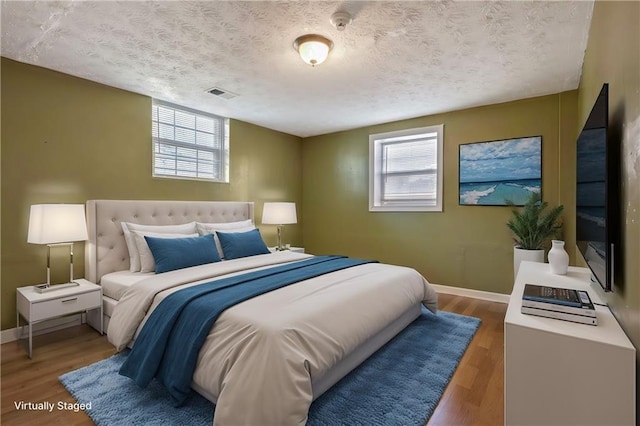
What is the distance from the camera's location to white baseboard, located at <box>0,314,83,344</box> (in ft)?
8.50

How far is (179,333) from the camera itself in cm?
180

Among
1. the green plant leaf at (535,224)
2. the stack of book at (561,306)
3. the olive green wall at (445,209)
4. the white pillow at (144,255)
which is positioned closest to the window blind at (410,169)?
the olive green wall at (445,209)

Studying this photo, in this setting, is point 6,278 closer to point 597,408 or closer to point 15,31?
point 15,31

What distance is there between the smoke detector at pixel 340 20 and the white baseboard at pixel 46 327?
3455mm

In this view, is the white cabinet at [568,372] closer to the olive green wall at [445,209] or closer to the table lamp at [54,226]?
the olive green wall at [445,209]

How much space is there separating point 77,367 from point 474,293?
4.10m

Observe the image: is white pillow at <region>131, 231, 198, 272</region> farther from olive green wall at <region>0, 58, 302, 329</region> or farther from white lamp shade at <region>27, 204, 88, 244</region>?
olive green wall at <region>0, 58, 302, 329</region>

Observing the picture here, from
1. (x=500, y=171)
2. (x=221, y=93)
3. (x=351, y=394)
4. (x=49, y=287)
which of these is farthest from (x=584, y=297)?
(x=49, y=287)

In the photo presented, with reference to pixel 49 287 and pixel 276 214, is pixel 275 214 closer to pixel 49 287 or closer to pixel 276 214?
pixel 276 214

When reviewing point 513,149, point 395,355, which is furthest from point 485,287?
point 395,355

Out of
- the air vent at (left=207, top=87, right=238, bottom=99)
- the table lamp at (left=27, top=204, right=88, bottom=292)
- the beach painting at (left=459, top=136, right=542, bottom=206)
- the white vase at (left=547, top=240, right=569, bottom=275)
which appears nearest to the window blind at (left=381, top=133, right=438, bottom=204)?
the beach painting at (left=459, top=136, right=542, bottom=206)

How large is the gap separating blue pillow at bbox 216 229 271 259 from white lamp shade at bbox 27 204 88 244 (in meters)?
1.26

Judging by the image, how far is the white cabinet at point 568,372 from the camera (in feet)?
3.64

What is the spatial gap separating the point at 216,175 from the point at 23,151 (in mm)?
1998
